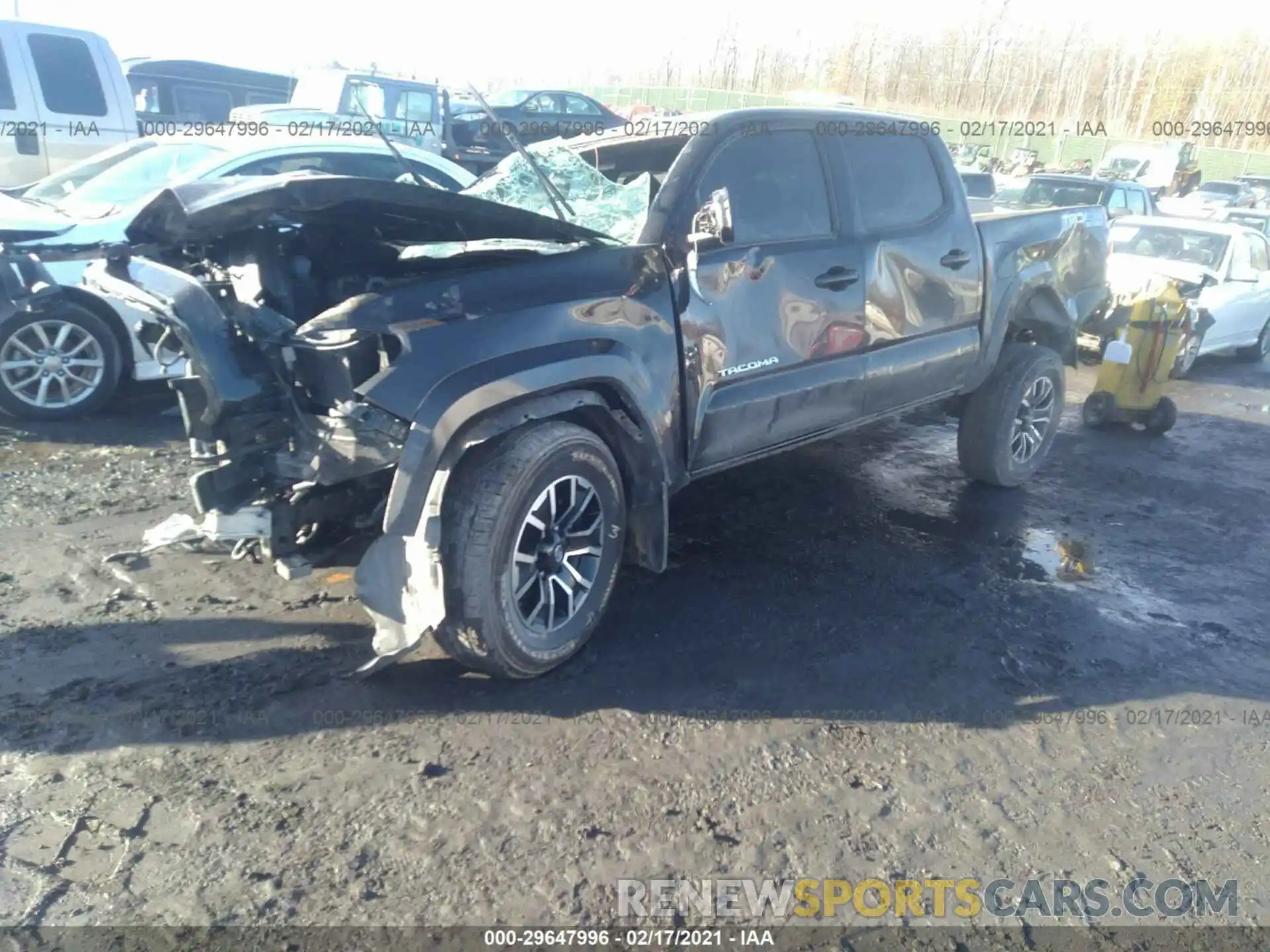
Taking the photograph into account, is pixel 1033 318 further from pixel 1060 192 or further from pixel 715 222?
pixel 1060 192

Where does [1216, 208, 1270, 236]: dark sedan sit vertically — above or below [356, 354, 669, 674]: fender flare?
below

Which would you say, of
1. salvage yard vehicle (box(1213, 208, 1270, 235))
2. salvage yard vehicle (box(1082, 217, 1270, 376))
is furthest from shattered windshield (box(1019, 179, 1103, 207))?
salvage yard vehicle (box(1213, 208, 1270, 235))

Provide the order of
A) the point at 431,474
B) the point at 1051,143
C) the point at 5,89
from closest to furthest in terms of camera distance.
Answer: the point at 431,474 < the point at 5,89 < the point at 1051,143

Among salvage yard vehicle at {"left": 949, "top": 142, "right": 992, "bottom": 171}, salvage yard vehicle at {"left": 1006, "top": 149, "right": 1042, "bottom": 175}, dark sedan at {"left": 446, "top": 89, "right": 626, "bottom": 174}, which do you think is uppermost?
dark sedan at {"left": 446, "top": 89, "right": 626, "bottom": 174}

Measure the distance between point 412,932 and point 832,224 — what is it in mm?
3377

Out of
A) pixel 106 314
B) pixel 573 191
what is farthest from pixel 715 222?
pixel 106 314

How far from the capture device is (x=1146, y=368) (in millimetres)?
7520

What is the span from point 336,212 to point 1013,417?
4.14 metres

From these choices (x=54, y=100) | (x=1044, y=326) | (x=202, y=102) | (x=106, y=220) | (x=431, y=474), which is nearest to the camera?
(x=431, y=474)

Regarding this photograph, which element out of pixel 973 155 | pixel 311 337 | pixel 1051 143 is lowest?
pixel 1051 143

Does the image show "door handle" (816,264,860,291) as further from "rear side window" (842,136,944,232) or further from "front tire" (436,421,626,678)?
"front tire" (436,421,626,678)

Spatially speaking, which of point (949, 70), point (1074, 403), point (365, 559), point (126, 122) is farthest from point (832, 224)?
point (949, 70)

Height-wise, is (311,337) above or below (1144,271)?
above

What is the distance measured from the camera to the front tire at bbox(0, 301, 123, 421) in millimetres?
6031
